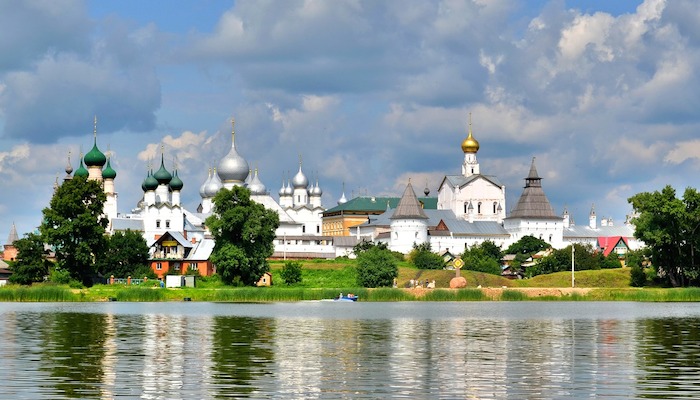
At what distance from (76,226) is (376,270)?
19986mm

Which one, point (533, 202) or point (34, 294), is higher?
point (533, 202)

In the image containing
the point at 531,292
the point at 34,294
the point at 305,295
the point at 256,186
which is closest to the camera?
the point at 34,294

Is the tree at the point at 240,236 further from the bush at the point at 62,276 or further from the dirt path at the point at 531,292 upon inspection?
the dirt path at the point at 531,292

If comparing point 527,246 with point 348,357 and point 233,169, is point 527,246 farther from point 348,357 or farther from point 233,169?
point 348,357

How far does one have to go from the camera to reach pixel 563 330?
1559 inches

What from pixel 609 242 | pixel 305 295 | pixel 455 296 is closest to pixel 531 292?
pixel 455 296

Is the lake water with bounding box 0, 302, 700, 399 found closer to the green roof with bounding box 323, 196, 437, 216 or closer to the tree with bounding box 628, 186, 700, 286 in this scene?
the tree with bounding box 628, 186, 700, 286

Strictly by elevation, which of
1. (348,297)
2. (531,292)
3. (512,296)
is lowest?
(348,297)

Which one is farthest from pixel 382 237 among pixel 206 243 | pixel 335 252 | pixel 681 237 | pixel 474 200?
pixel 681 237

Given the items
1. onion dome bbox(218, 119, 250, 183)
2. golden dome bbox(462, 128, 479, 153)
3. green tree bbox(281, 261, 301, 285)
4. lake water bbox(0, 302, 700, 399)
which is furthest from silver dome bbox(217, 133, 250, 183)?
lake water bbox(0, 302, 700, 399)

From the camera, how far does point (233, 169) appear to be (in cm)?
14675

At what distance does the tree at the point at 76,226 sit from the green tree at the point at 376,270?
17425mm

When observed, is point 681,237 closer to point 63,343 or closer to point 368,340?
point 368,340

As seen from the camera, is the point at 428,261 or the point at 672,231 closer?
the point at 672,231
